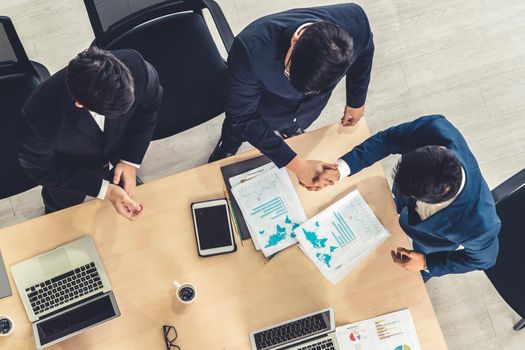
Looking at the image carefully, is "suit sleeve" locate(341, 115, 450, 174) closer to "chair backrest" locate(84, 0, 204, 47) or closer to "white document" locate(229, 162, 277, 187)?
"white document" locate(229, 162, 277, 187)

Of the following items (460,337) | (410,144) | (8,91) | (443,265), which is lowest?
(460,337)

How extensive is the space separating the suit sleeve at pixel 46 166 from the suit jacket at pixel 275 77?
614 mm

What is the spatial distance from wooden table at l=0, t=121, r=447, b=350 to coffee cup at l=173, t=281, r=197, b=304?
0.03 m

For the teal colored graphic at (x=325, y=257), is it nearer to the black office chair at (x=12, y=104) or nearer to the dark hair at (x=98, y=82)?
the dark hair at (x=98, y=82)

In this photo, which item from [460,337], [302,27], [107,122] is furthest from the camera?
[460,337]

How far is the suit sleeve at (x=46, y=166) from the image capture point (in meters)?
1.86

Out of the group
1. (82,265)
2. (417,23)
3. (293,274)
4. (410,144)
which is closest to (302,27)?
(410,144)

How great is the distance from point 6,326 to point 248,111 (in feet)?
3.82

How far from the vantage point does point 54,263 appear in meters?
1.96

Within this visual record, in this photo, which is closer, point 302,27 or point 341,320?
point 302,27

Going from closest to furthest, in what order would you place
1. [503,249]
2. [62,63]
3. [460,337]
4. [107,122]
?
1. [107,122]
2. [503,249]
3. [460,337]
4. [62,63]

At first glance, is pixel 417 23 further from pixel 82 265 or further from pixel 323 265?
pixel 82 265

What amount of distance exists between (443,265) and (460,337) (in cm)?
94

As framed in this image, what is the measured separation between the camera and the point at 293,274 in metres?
2.03
